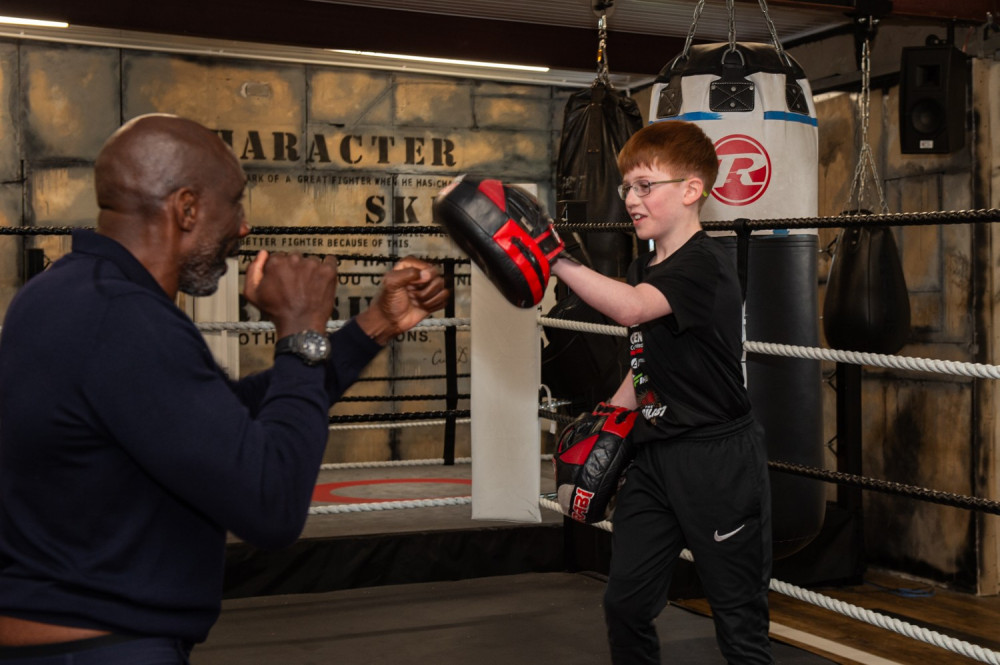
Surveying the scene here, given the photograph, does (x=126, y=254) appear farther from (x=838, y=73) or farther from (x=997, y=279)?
(x=838, y=73)

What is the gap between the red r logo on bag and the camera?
9.38ft

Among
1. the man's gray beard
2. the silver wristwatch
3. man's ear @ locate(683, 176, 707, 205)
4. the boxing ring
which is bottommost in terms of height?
the boxing ring

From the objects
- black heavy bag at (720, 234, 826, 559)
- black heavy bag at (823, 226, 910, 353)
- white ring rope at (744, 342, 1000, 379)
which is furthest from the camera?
black heavy bag at (823, 226, 910, 353)

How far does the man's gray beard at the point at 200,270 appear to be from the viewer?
110 centimetres

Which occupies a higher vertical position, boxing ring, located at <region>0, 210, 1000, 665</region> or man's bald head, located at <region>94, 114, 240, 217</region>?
man's bald head, located at <region>94, 114, 240, 217</region>

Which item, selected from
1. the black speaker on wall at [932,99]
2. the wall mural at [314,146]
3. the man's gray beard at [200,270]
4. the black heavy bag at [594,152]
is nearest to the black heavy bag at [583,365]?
the black heavy bag at [594,152]

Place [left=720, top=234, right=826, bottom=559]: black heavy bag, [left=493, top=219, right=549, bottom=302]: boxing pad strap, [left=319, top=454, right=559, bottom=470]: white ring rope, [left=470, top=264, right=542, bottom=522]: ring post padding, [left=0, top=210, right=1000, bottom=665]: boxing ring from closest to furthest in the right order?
[left=493, top=219, right=549, bottom=302]: boxing pad strap, [left=0, top=210, right=1000, bottom=665]: boxing ring, [left=720, top=234, right=826, bottom=559]: black heavy bag, [left=470, top=264, right=542, bottom=522]: ring post padding, [left=319, top=454, right=559, bottom=470]: white ring rope

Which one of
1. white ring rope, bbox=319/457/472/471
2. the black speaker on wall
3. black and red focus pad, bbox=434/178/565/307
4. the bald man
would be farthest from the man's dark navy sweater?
the black speaker on wall

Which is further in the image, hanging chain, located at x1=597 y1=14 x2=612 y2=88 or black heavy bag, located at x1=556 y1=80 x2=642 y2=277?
black heavy bag, located at x1=556 y1=80 x2=642 y2=277

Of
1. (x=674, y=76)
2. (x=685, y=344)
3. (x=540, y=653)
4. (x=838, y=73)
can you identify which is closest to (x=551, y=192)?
(x=838, y=73)

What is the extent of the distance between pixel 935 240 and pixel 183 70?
384cm

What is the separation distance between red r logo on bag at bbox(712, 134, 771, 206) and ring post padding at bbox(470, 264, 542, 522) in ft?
2.32

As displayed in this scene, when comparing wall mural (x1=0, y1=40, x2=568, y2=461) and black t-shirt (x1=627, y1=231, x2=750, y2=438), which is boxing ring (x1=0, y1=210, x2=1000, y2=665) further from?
wall mural (x1=0, y1=40, x2=568, y2=461)

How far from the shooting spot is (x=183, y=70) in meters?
5.56
